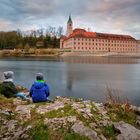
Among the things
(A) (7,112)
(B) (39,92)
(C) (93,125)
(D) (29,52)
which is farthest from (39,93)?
(D) (29,52)

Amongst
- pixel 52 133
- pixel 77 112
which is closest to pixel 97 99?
pixel 77 112

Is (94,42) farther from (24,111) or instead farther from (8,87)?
(24,111)

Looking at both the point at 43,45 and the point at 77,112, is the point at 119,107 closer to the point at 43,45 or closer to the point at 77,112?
the point at 77,112

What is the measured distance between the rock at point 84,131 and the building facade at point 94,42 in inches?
4416

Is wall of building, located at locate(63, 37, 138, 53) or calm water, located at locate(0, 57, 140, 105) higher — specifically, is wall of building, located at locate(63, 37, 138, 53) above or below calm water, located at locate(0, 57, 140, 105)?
above

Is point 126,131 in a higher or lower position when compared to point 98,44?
lower

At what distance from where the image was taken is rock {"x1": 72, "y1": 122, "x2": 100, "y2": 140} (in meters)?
5.59

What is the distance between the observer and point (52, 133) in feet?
18.6

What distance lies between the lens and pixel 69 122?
6059mm

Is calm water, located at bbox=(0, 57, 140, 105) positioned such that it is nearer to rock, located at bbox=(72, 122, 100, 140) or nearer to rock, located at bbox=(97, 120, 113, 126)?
rock, located at bbox=(97, 120, 113, 126)

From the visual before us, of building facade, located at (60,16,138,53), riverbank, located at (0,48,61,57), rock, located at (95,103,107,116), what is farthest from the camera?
building facade, located at (60,16,138,53)

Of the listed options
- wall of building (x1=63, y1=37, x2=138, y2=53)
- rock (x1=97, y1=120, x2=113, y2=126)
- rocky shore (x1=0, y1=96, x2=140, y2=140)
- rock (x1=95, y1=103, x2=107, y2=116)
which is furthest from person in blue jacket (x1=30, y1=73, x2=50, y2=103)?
wall of building (x1=63, y1=37, x2=138, y2=53)

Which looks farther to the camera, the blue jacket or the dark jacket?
the dark jacket

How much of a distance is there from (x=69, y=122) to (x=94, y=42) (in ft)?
412
